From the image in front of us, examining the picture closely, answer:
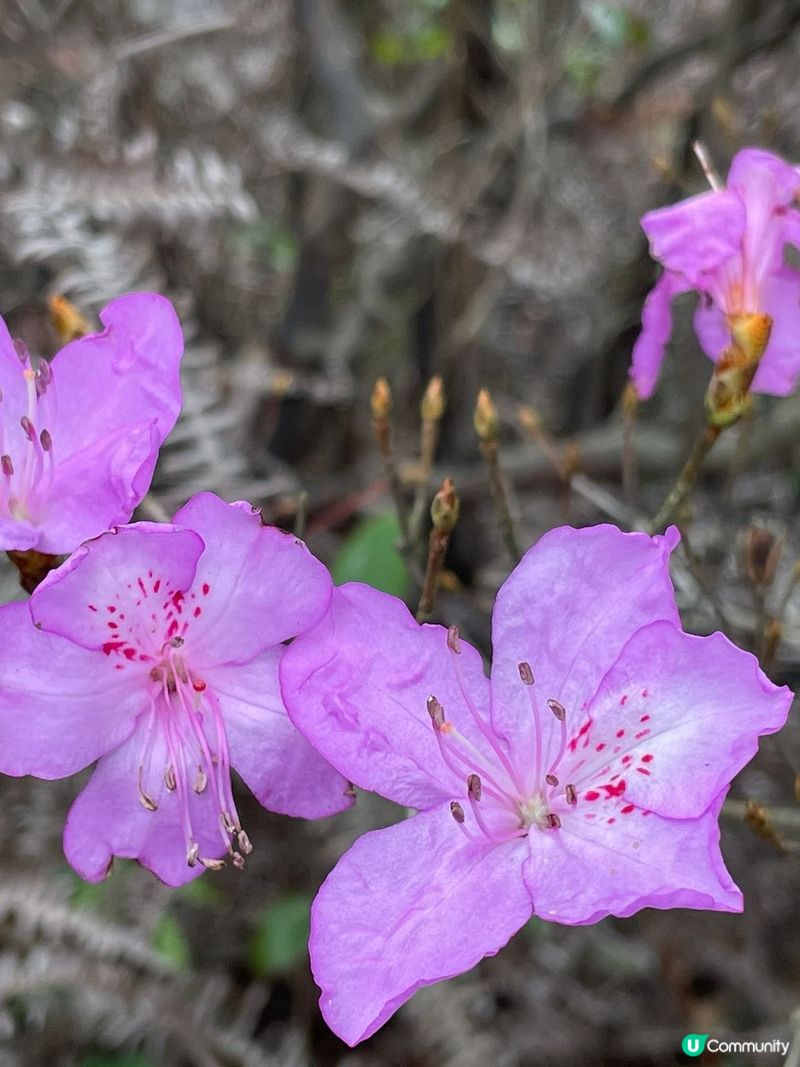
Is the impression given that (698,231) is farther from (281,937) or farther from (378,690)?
(281,937)

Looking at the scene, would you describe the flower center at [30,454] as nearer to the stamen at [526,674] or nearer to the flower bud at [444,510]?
the flower bud at [444,510]

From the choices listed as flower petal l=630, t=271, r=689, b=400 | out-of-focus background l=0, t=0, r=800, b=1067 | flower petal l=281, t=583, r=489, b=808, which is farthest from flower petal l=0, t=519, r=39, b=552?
flower petal l=630, t=271, r=689, b=400

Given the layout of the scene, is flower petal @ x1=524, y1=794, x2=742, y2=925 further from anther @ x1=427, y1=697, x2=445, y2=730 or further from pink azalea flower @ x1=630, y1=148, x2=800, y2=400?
pink azalea flower @ x1=630, y1=148, x2=800, y2=400

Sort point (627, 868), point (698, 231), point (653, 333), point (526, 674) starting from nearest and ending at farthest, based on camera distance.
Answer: point (627, 868), point (526, 674), point (698, 231), point (653, 333)

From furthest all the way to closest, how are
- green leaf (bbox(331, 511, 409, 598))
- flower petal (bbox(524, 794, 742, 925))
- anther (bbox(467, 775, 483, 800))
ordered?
green leaf (bbox(331, 511, 409, 598)) < anther (bbox(467, 775, 483, 800)) < flower petal (bbox(524, 794, 742, 925))

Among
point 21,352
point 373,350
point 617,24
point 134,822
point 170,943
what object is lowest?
point 170,943

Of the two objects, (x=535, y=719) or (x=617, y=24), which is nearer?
(x=535, y=719)

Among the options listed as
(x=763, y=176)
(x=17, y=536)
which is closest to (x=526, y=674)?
(x=17, y=536)
